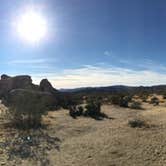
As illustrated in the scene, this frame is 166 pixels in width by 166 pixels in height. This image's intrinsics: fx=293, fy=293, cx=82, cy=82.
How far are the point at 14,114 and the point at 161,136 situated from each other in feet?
35.1

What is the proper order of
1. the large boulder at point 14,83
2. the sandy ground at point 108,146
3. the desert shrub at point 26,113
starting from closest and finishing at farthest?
the sandy ground at point 108,146 → the desert shrub at point 26,113 → the large boulder at point 14,83

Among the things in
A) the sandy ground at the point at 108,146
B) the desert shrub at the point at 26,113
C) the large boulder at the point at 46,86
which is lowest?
the sandy ground at the point at 108,146

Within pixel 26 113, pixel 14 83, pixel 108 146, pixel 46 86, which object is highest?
pixel 14 83

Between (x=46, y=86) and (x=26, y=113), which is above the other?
(x=46, y=86)

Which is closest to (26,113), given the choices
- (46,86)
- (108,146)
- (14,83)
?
(108,146)

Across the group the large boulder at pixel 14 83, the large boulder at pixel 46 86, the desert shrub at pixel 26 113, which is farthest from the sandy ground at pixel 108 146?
the large boulder at pixel 14 83

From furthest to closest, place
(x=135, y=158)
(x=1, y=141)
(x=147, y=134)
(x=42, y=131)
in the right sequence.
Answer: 1. (x=42, y=131)
2. (x=147, y=134)
3. (x=1, y=141)
4. (x=135, y=158)

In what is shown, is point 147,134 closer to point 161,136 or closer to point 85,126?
point 161,136

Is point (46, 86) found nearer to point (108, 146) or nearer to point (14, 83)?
point (14, 83)

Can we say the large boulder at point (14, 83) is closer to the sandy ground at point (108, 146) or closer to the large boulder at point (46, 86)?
the large boulder at point (46, 86)

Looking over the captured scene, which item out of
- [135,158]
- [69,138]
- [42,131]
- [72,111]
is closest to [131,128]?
[69,138]

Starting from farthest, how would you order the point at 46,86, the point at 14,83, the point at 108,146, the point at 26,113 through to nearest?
1. the point at 14,83
2. the point at 46,86
3. the point at 26,113
4. the point at 108,146

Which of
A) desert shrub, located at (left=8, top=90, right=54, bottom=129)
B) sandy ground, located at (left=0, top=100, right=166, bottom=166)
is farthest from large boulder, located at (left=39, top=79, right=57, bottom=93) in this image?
sandy ground, located at (left=0, top=100, right=166, bottom=166)

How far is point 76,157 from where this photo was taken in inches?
490
